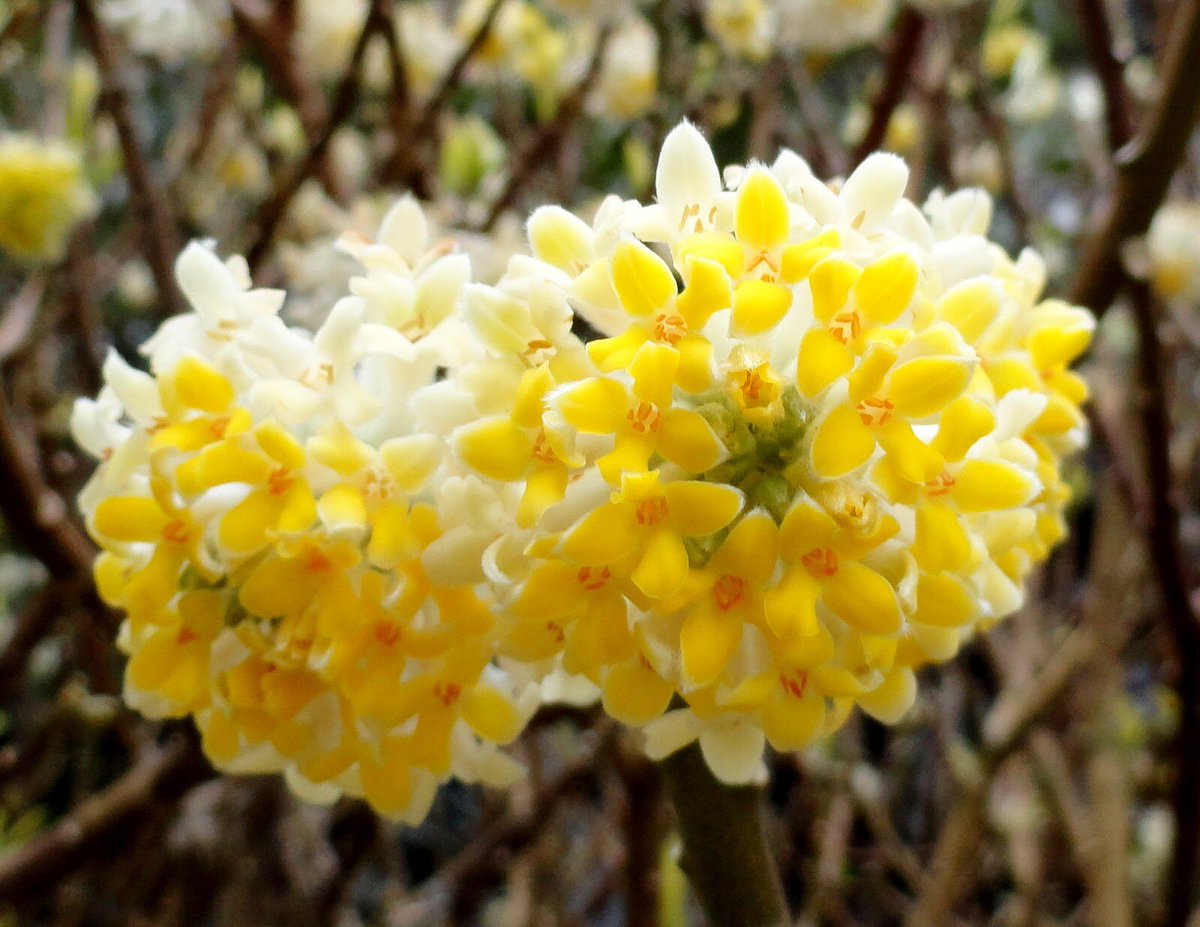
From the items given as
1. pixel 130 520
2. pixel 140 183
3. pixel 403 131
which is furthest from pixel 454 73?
pixel 130 520

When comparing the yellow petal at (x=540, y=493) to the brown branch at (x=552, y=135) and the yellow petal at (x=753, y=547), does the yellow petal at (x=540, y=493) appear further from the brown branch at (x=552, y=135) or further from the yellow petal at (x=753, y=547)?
the brown branch at (x=552, y=135)

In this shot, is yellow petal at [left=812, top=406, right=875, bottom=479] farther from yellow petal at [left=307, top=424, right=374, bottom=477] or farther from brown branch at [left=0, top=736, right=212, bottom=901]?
brown branch at [left=0, top=736, right=212, bottom=901]

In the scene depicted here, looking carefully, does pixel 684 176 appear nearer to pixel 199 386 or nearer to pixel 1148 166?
pixel 199 386

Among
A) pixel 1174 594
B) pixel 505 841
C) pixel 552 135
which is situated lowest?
pixel 505 841

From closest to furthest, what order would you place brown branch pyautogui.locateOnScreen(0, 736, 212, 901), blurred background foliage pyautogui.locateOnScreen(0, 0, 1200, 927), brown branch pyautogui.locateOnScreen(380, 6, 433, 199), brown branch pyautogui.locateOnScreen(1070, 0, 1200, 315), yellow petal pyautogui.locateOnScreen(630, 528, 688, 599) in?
yellow petal pyautogui.locateOnScreen(630, 528, 688, 599) < brown branch pyautogui.locateOnScreen(1070, 0, 1200, 315) < brown branch pyautogui.locateOnScreen(0, 736, 212, 901) < blurred background foliage pyautogui.locateOnScreen(0, 0, 1200, 927) < brown branch pyautogui.locateOnScreen(380, 6, 433, 199)

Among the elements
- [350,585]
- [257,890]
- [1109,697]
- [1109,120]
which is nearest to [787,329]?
[350,585]

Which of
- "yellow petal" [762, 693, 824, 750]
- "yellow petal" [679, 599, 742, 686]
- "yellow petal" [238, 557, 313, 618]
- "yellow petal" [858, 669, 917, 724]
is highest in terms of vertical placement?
"yellow petal" [679, 599, 742, 686]

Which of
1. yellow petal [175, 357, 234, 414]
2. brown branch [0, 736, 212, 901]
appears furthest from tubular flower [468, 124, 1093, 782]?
brown branch [0, 736, 212, 901]

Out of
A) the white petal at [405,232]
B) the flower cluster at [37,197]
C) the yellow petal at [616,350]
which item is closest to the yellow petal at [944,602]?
the yellow petal at [616,350]
